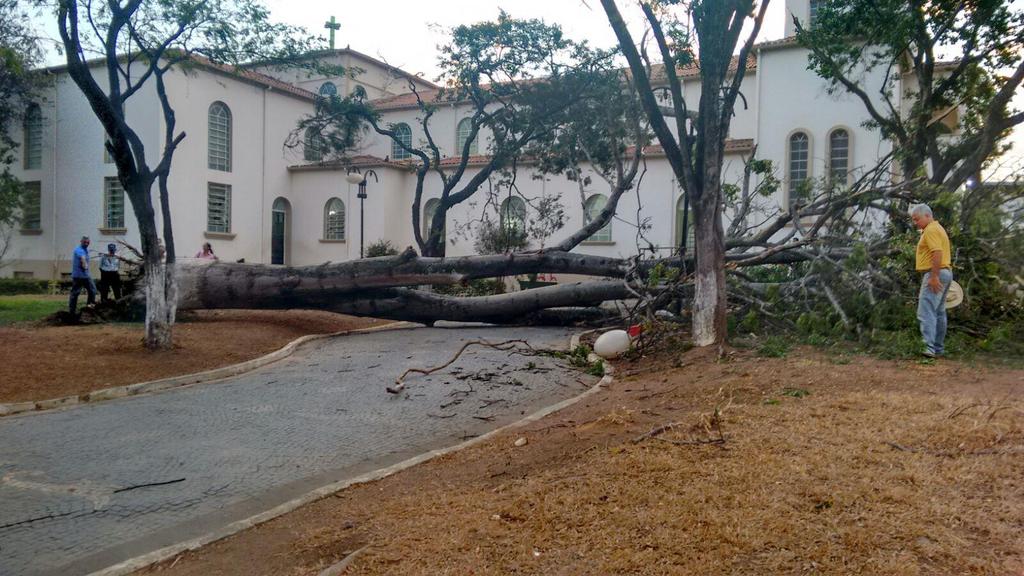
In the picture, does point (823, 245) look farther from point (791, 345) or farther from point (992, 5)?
point (992, 5)

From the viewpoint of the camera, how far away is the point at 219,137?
28.0 meters

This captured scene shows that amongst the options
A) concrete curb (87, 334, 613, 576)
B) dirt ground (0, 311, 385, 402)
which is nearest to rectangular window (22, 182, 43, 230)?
dirt ground (0, 311, 385, 402)

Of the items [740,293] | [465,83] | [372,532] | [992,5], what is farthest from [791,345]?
[465,83]

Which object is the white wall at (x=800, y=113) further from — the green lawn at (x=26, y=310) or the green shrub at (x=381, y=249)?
the green lawn at (x=26, y=310)

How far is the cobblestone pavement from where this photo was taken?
15.2 feet

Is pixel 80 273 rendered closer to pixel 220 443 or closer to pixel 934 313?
pixel 220 443

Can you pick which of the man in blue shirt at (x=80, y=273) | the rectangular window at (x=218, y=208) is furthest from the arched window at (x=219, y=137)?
the man in blue shirt at (x=80, y=273)

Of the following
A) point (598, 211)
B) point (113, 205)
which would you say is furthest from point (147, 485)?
point (113, 205)

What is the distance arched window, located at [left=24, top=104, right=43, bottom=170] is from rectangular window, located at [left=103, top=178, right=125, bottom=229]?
3318 mm

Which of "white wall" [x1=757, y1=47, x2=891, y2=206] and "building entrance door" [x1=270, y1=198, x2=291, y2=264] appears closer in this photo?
"white wall" [x1=757, y1=47, x2=891, y2=206]

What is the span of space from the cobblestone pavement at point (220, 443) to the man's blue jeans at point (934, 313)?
3727mm

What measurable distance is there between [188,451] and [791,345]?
21.6ft

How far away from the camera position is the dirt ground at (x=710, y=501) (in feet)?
11.0

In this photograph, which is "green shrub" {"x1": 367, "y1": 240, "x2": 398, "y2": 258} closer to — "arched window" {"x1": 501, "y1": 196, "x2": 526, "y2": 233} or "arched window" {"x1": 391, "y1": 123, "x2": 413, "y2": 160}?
"arched window" {"x1": 391, "y1": 123, "x2": 413, "y2": 160}
